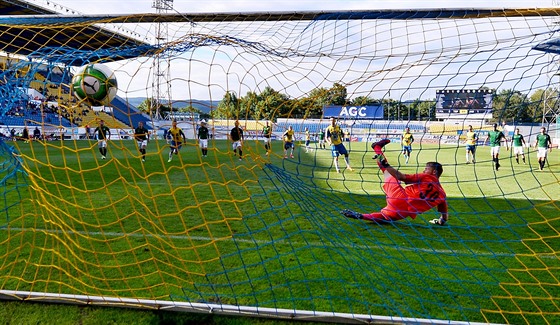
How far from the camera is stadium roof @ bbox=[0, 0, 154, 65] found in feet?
12.1

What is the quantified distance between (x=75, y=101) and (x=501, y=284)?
4074mm

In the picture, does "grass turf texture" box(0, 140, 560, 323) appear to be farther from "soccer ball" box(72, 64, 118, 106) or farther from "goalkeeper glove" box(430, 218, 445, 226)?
"soccer ball" box(72, 64, 118, 106)

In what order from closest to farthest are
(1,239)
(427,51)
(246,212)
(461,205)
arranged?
(427,51), (1,239), (246,212), (461,205)

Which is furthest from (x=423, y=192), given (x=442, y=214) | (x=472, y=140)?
(x=472, y=140)

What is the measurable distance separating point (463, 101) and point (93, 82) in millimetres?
3072

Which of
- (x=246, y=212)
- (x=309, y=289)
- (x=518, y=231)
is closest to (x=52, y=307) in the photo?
(x=309, y=289)

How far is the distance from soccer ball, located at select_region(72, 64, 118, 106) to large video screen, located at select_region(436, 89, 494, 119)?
8.96ft

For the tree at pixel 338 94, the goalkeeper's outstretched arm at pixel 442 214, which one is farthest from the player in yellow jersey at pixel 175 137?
the goalkeeper's outstretched arm at pixel 442 214

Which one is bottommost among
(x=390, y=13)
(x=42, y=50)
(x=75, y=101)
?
(x=75, y=101)

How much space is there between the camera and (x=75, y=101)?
3766mm

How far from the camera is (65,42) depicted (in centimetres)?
407

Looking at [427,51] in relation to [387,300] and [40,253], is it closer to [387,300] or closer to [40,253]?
[387,300]

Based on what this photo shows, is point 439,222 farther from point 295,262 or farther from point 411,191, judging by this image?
point 295,262

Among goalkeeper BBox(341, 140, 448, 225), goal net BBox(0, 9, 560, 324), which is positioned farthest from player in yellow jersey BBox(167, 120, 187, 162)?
goalkeeper BBox(341, 140, 448, 225)
